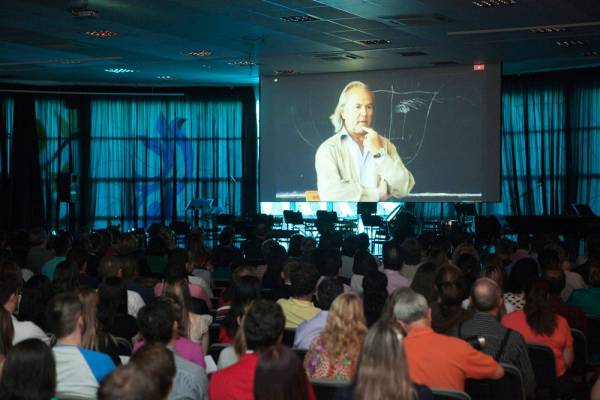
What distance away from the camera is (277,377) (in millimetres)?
2848

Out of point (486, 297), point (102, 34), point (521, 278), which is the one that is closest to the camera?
point (486, 297)

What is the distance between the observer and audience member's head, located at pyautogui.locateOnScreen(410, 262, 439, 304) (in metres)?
6.41

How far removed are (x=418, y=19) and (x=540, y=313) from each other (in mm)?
7750

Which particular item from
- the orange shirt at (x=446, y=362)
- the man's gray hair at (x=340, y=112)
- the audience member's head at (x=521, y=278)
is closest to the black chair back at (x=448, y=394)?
the orange shirt at (x=446, y=362)

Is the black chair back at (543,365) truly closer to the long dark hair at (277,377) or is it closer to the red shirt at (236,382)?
the red shirt at (236,382)

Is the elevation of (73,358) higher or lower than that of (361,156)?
lower

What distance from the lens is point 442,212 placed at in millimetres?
19250

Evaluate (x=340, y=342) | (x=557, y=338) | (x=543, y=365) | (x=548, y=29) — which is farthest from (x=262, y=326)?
(x=548, y=29)

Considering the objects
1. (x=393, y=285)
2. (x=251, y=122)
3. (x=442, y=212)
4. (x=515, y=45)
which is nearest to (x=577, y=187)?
(x=442, y=212)

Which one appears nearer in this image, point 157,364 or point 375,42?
point 157,364

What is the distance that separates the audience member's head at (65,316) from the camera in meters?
4.12

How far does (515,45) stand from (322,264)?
26.5 ft

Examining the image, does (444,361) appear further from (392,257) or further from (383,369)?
(392,257)

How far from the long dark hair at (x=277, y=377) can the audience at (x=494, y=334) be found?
5.87 feet
